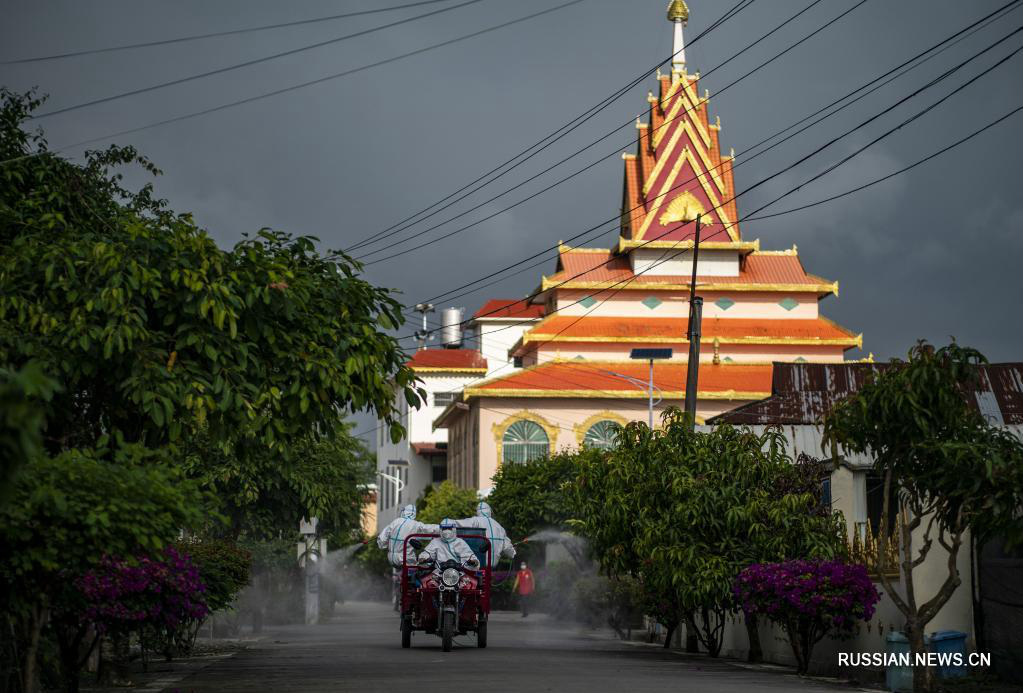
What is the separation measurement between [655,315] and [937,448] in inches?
2008

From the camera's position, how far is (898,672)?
52.1ft

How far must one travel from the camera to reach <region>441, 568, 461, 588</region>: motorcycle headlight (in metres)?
22.1

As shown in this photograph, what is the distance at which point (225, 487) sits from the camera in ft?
94.7

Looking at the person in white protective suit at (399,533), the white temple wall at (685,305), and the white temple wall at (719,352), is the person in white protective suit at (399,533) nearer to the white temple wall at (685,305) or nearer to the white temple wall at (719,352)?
the white temple wall at (719,352)

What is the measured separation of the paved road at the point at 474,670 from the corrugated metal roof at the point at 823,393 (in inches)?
192

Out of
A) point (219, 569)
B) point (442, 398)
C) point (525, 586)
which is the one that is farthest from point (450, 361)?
point (219, 569)

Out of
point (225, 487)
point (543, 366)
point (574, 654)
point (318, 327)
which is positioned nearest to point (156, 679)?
point (318, 327)

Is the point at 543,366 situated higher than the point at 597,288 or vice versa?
the point at 597,288

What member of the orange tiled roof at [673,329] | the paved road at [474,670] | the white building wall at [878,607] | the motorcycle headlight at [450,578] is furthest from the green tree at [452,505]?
the motorcycle headlight at [450,578]

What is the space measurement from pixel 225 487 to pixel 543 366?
3495cm

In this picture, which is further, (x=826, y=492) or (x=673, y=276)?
(x=673, y=276)

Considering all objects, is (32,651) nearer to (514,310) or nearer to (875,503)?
(875,503)

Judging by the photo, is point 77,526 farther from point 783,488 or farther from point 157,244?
point 783,488

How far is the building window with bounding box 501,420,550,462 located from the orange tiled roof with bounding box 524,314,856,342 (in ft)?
14.1
